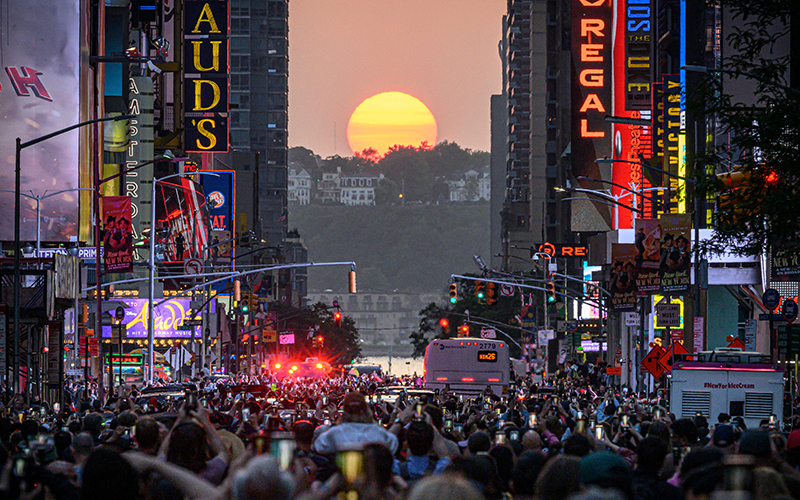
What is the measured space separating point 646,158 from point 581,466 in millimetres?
64811

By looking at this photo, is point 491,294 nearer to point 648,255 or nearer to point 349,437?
point 648,255

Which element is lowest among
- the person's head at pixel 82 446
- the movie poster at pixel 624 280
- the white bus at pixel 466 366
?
the white bus at pixel 466 366

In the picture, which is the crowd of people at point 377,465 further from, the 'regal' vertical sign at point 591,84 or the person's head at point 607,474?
the 'regal' vertical sign at point 591,84

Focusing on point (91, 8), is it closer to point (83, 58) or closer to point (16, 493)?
point (83, 58)

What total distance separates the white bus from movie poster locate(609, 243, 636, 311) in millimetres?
5174

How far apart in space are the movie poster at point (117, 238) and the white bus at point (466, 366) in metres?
11.7

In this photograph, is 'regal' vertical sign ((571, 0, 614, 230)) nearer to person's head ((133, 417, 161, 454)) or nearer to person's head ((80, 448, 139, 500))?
person's head ((133, 417, 161, 454))

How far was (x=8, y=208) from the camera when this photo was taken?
55719 mm

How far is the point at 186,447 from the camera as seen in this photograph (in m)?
9.09

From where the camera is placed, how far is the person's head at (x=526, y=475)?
8.73 meters

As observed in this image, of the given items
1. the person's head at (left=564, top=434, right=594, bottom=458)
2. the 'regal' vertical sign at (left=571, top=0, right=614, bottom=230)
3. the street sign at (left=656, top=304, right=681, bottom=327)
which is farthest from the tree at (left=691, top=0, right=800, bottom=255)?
the 'regal' vertical sign at (left=571, top=0, right=614, bottom=230)

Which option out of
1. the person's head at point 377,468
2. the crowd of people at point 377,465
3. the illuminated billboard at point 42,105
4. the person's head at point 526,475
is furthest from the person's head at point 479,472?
the illuminated billboard at point 42,105

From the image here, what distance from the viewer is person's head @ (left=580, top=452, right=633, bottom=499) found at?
7691 millimetres

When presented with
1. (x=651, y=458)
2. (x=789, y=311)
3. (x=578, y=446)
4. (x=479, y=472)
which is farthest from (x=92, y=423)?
(x=789, y=311)
